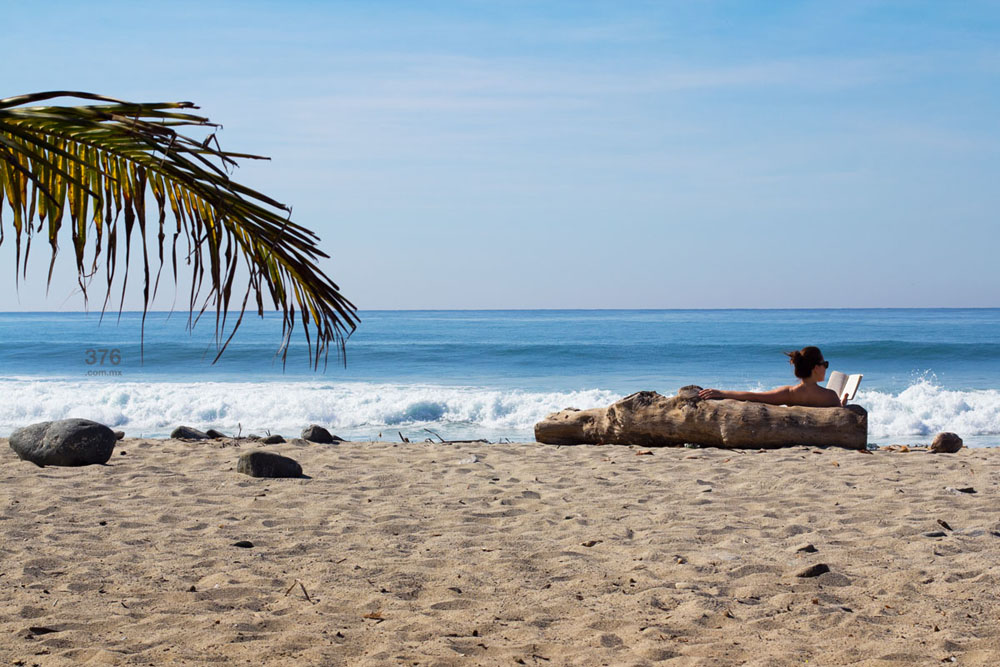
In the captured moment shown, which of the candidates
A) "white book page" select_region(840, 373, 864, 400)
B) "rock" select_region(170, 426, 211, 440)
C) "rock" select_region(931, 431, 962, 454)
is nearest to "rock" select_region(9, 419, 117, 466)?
"rock" select_region(170, 426, 211, 440)

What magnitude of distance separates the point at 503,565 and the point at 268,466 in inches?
124

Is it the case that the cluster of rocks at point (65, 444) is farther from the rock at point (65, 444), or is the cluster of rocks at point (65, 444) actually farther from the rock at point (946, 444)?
the rock at point (946, 444)

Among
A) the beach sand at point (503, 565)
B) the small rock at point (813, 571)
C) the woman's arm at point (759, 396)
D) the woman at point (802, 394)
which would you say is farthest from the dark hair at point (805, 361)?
the small rock at point (813, 571)

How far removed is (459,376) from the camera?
81.9 ft

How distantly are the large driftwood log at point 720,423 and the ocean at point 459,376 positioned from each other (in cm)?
447

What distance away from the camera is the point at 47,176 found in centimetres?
265

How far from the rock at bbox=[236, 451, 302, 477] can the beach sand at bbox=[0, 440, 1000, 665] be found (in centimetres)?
13

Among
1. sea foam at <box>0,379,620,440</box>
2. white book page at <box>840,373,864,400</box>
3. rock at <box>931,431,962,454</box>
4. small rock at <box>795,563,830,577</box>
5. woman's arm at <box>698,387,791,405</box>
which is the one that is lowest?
sea foam at <box>0,379,620,440</box>

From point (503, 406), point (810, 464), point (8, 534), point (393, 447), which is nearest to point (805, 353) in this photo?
point (810, 464)

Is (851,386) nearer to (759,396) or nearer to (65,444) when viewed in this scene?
(759,396)

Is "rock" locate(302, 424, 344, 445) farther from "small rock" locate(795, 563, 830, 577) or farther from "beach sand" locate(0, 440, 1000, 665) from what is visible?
"small rock" locate(795, 563, 830, 577)

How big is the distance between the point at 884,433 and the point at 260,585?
11484mm

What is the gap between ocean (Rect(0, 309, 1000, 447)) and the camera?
1478cm

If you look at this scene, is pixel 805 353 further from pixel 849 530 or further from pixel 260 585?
pixel 260 585
